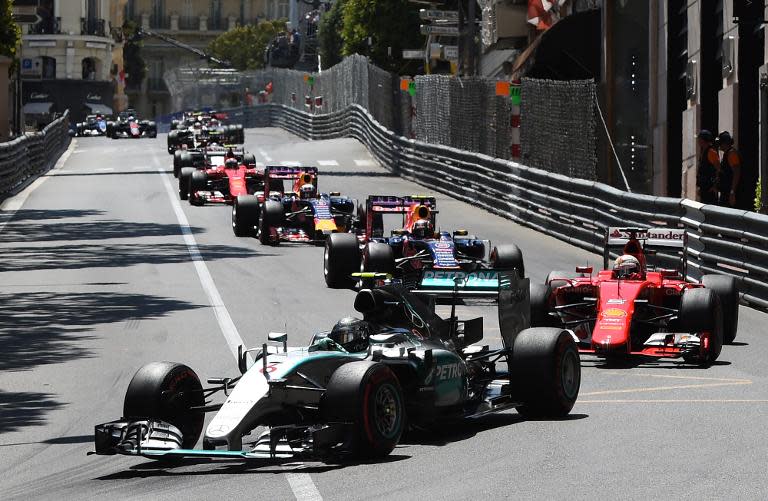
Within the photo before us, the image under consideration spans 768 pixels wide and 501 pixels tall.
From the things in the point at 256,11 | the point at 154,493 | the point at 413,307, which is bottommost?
the point at 154,493

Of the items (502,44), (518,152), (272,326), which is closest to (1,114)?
(502,44)

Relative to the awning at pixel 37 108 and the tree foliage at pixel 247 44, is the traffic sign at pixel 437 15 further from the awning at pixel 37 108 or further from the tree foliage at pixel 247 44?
the tree foliage at pixel 247 44

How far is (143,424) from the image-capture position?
917cm

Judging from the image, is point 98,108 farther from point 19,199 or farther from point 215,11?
point 19,199

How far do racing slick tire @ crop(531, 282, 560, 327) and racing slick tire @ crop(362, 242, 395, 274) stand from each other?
4382 millimetres

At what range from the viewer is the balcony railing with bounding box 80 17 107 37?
362ft

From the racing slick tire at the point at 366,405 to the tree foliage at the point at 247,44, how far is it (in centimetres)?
11815

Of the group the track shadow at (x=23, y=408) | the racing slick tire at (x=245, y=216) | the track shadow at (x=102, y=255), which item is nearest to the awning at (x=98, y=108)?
the racing slick tire at (x=245, y=216)

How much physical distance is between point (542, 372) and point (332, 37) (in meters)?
83.0

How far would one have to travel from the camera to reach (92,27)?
111000mm

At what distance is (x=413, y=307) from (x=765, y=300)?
712cm

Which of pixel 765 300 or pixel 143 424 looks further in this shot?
pixel 765 300

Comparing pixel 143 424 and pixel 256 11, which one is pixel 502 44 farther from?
pixel 256 11

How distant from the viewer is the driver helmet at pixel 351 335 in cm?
1013
